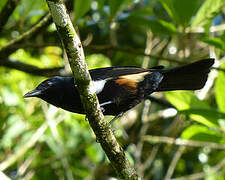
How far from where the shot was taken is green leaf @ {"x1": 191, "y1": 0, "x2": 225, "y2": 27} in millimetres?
3025

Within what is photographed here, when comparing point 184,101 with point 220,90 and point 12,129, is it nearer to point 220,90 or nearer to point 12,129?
point 220,90

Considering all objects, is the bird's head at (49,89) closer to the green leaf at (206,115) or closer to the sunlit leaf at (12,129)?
the green leaf at (206,115)

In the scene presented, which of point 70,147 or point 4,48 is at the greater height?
point 4,48

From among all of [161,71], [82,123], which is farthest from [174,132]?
[161,71]

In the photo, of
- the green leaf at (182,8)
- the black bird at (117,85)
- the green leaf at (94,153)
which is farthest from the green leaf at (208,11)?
the green leaf at (94,153)

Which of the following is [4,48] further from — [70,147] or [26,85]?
[70,147]

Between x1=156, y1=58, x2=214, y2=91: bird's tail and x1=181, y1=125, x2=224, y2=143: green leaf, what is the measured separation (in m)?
0.49

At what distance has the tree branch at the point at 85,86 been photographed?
183 cm

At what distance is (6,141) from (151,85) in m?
1.61

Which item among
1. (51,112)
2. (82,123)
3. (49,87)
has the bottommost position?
(82,123)

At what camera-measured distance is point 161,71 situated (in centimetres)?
338

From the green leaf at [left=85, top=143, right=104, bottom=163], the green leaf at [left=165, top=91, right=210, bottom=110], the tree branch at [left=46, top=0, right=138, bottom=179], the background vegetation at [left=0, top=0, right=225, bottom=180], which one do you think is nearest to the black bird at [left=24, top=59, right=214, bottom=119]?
the background vegetation at [left=0, top=0, right=225, bottom=180]

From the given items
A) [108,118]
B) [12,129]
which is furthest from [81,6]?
[108,118]

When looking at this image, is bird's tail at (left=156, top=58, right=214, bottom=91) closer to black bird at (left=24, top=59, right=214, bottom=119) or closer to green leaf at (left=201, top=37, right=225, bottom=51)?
black bird at (left=24, top=59, right=214, bottom=119)
